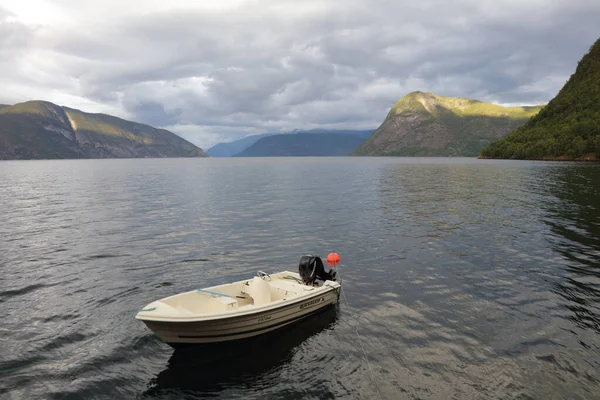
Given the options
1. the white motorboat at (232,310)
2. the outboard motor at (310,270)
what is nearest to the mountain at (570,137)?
the outboard motor at (310,270)

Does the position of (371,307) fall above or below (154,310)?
below

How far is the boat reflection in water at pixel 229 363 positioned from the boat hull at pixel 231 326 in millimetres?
394

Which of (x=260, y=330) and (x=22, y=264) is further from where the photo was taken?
(x=22, y=264)

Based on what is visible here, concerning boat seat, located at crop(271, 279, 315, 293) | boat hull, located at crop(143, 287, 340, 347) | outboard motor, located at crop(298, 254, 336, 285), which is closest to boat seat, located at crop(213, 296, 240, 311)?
boat hull, located at crop(143, 287, 340, 347)

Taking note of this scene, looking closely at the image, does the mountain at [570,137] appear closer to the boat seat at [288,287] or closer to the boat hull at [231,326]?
the boat seat at [288,287]

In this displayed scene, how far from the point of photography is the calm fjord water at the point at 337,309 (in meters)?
12.4

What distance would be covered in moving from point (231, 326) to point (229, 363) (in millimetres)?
1323

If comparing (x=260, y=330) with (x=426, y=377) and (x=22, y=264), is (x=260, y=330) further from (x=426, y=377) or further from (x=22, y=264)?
(x=22, y=264)

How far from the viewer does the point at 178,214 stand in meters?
46.3

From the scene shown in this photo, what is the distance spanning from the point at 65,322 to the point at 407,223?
3111 centimetres

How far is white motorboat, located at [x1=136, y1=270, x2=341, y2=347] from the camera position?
1348cm

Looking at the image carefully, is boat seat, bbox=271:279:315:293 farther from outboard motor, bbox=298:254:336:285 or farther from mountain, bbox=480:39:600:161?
mountain, bbox=480:39:600:161

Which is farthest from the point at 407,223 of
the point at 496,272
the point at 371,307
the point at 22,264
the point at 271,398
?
the point at 22,264

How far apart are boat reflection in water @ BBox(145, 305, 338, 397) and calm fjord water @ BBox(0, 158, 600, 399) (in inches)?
2.6
